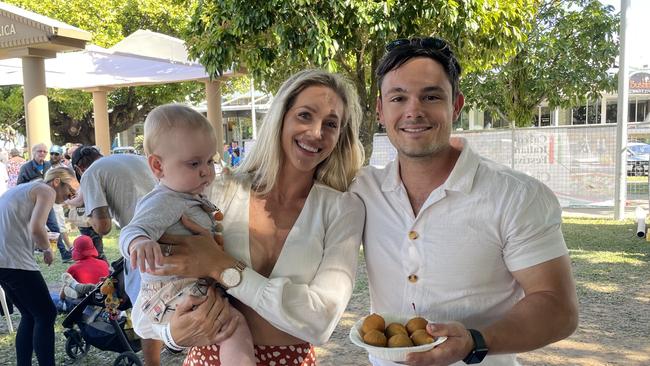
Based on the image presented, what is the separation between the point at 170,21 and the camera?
20.8 metres

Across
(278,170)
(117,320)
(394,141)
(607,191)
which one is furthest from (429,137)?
(607,191)

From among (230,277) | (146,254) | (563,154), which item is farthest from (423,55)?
(563,154)

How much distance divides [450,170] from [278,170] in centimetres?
73

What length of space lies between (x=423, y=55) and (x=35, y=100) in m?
7.59

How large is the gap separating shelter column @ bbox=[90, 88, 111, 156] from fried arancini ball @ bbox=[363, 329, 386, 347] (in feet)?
33.1

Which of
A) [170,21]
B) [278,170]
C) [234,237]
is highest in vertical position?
[170,21]

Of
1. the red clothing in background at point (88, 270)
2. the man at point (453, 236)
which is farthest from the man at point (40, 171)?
the man at point (453, 236)

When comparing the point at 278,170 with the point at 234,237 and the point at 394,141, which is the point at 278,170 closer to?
the point at 234,237

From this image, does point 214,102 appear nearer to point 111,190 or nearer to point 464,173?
point 111,190

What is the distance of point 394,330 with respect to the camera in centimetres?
174

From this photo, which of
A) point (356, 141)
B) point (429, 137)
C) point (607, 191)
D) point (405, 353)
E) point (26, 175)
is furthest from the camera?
point (607, 191)

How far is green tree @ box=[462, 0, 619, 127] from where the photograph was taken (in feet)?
44.6

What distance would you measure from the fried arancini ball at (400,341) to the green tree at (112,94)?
16.2m

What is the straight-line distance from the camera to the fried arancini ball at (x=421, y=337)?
1.62 meters
